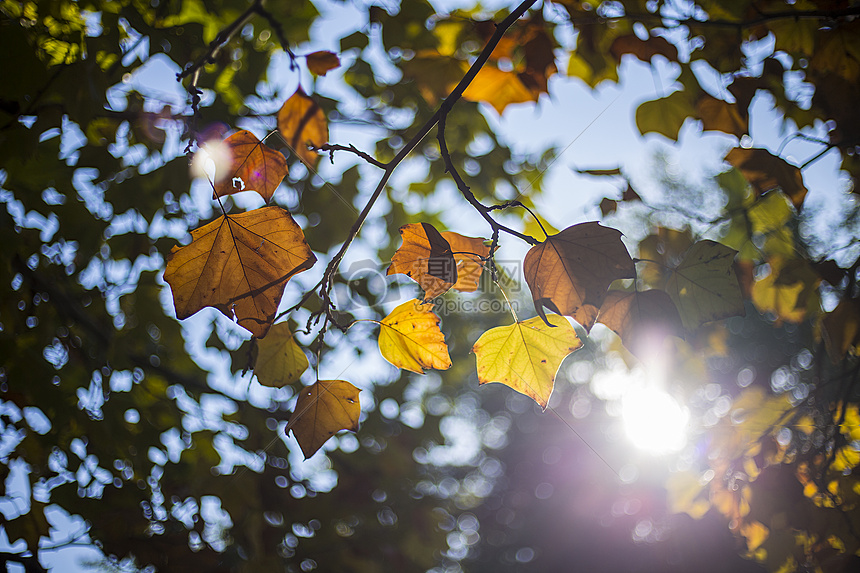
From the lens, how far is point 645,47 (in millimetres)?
1350

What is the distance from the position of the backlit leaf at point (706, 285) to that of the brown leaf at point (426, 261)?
482mm

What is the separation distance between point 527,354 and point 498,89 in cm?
105

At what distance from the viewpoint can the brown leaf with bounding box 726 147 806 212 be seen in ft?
3.87

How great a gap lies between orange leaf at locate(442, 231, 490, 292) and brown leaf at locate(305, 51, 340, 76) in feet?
2.52

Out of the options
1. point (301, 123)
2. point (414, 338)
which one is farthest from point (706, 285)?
point (301, 123)

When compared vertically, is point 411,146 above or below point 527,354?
above

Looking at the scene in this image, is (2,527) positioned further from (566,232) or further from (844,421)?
(844,421)

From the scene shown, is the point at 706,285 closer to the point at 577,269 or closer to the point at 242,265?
the point at 577,269

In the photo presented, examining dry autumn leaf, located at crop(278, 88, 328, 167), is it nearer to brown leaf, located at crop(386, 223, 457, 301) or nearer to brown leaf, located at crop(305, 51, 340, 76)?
brown leaf, located at crop(305, 51, 340, 76)

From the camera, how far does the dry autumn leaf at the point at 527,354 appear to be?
77 cm

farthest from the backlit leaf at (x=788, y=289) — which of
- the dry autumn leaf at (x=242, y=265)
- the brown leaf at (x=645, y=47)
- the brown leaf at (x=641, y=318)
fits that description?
the dry autumn leaf at (x=242, y=265)

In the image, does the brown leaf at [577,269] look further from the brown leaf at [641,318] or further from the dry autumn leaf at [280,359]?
the dry autumn leaf at [280,359]

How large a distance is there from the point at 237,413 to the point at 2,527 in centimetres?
96

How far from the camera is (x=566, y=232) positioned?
0.68 meters
